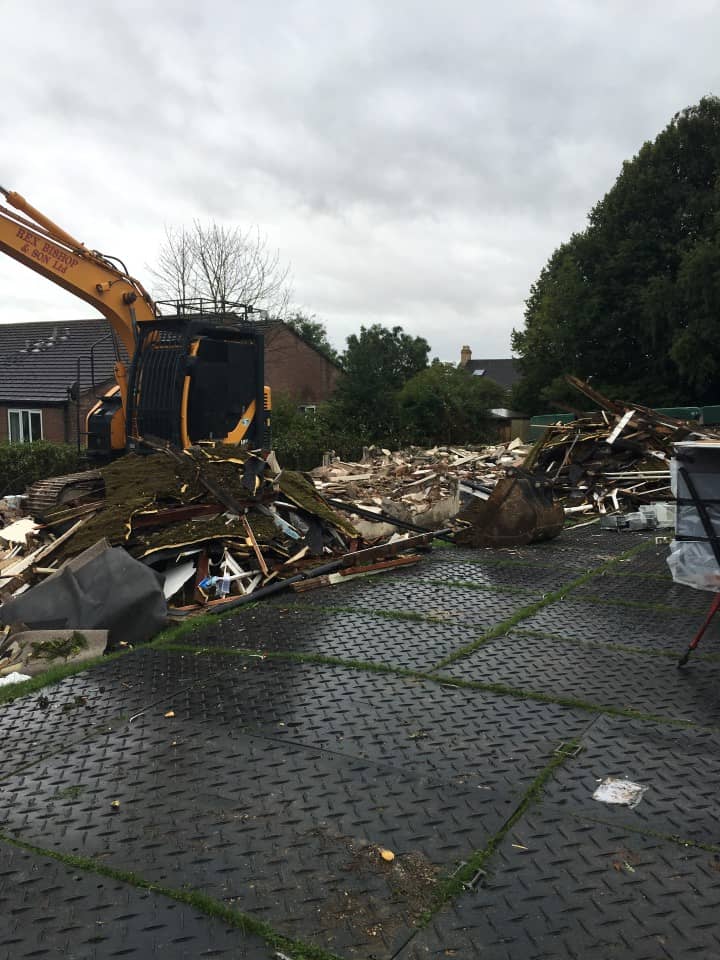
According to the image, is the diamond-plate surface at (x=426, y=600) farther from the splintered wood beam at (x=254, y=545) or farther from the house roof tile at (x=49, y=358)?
the house roof tile at (x=49, y=358)

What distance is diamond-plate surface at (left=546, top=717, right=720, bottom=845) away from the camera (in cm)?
338

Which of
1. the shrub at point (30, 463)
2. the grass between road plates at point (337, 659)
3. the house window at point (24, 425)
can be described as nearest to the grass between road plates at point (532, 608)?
the grass between road plates at point (337, 659)

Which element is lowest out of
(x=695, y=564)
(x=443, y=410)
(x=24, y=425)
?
(x=695, y=564)

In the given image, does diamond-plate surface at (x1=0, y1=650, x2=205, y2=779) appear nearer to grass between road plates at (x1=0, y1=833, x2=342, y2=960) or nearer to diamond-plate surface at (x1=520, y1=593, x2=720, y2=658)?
grass between road plates at (x1=0, y1=833, x2=342, y2=960)

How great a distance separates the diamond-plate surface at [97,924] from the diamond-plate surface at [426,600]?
149 inches

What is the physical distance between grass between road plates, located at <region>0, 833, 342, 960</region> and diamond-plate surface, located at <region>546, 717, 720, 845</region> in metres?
1.38

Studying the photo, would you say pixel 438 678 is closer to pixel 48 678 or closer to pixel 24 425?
pixel 48 678

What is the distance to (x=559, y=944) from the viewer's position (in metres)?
2.65

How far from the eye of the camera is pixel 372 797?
11.9ft

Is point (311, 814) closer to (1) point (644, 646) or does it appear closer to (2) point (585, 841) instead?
(2) point (585, 841)

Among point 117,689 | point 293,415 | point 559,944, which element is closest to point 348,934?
point 559,944

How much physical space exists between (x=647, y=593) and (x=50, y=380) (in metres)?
25.4

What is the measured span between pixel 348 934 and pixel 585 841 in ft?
3.57

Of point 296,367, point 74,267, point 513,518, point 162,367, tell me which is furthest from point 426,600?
point 296,367
